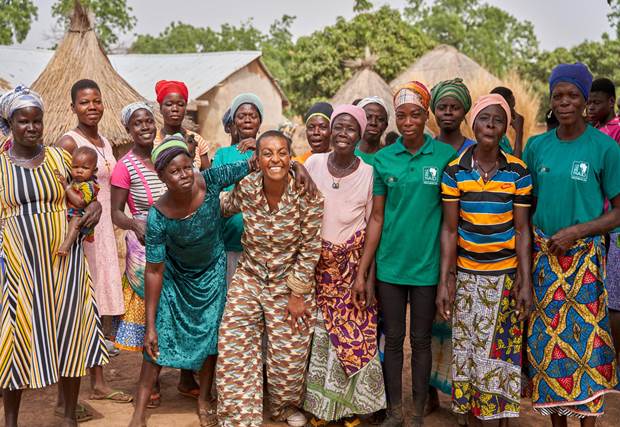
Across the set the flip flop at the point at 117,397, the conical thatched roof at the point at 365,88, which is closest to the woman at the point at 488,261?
the flip flop at the point at 117,397

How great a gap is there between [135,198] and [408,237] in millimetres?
1892

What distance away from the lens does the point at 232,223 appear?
4.47 m

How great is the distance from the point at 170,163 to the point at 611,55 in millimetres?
22451

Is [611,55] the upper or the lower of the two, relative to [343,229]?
upper

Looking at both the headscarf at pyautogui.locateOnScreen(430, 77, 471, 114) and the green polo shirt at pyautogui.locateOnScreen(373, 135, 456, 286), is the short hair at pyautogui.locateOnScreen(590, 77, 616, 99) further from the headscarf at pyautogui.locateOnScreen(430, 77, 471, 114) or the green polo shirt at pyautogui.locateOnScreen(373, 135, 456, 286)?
the green polo shirt at pyautogui.locateOnScreen(373, 135, 456, 286)

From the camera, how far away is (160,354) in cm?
404

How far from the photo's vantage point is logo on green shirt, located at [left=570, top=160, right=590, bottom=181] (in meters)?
3.52

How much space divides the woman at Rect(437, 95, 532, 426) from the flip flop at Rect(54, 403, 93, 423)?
2.42 m

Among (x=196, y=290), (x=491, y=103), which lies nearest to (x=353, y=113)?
(x=491, y=103)

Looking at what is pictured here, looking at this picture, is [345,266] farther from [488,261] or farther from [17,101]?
[17,101]

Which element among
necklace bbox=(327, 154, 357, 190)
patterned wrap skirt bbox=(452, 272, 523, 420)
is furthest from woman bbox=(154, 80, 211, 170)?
patterned wrap skirt bbox=(452, 272, 523, 420)

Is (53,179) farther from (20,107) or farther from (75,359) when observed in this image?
(75,359)

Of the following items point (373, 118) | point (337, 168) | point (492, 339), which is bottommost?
point (492, 339)

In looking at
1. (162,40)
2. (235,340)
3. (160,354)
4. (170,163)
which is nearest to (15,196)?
(170,163)
